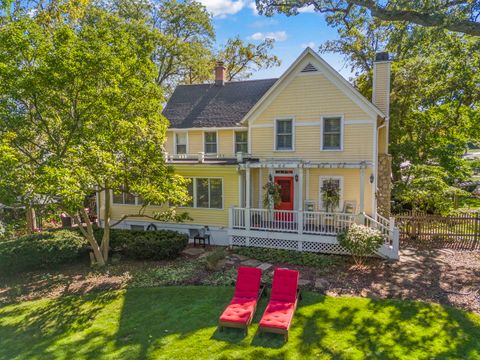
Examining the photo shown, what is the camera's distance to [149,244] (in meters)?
12.8

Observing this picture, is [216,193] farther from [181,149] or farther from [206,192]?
[181,149]

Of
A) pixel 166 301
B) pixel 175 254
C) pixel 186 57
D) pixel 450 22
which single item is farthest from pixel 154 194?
pixel 186 57

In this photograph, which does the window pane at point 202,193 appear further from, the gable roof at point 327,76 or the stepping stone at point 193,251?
the gable roof at point 327,76

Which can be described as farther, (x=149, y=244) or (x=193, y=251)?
(x=193, y=251)

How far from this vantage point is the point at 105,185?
37.6ft

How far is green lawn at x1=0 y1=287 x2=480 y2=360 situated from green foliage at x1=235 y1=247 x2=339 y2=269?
2.88 meters

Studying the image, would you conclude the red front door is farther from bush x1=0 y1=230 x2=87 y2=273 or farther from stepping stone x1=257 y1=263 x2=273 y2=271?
bush x1=0 y1=230 x2=87 y2=273

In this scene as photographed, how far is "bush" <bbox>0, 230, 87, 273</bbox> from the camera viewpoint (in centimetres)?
1178

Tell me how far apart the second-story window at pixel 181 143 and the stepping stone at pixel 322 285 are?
12387 millimetres

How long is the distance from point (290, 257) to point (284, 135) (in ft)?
19.9

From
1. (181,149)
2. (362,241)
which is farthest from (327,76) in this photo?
(181,149)

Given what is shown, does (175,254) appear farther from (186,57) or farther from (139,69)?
(186,57)

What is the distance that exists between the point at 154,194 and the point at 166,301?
162 inches

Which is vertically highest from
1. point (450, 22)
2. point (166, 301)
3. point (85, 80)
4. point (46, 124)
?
point (450, 22)
